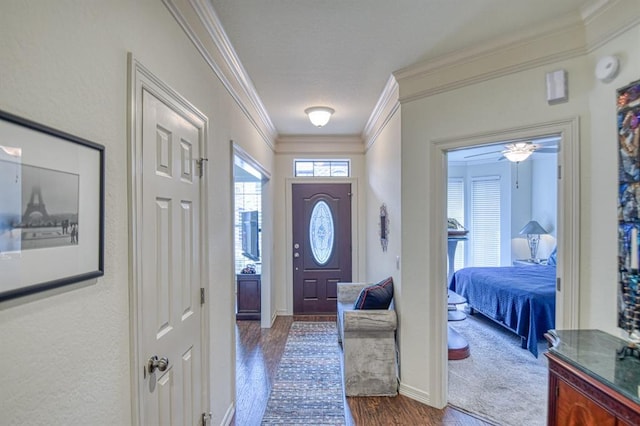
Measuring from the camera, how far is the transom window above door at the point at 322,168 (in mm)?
5219

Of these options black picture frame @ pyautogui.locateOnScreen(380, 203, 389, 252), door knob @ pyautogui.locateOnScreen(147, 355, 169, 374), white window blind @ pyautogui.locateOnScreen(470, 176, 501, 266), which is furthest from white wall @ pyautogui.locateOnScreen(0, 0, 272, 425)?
white window blind @ pyautogui.locateOnScreen(470, 176, 501, 266)

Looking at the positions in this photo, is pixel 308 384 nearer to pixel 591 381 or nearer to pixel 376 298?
pixel 376 298

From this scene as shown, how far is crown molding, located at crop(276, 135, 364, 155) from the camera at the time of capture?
16.7ft

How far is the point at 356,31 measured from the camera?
85.1 inches

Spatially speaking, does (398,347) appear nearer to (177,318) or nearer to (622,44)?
(177,318)

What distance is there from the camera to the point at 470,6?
1896 millimetres

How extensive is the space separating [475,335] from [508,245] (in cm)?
284

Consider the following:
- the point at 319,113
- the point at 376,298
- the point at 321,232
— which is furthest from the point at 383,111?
the point at 321,232

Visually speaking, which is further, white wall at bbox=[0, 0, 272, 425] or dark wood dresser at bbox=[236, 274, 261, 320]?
dark wood dresser at bbox=[236, 274, 261, 320]

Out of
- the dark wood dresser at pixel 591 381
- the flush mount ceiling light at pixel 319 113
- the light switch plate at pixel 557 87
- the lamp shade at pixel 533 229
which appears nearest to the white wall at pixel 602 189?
the light switch plate at pixel 557 87

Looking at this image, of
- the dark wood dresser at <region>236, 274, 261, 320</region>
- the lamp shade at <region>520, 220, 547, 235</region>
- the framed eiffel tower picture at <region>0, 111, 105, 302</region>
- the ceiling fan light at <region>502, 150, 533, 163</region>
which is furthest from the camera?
the lamp shade at <region>520, 220, 547, 235</region>

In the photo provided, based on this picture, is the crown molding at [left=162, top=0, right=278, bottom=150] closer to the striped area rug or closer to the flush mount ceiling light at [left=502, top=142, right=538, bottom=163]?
the striped area rug

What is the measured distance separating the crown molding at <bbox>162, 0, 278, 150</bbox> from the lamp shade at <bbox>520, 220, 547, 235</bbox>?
5.30 m

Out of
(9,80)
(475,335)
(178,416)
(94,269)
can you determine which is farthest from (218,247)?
(475,335)
